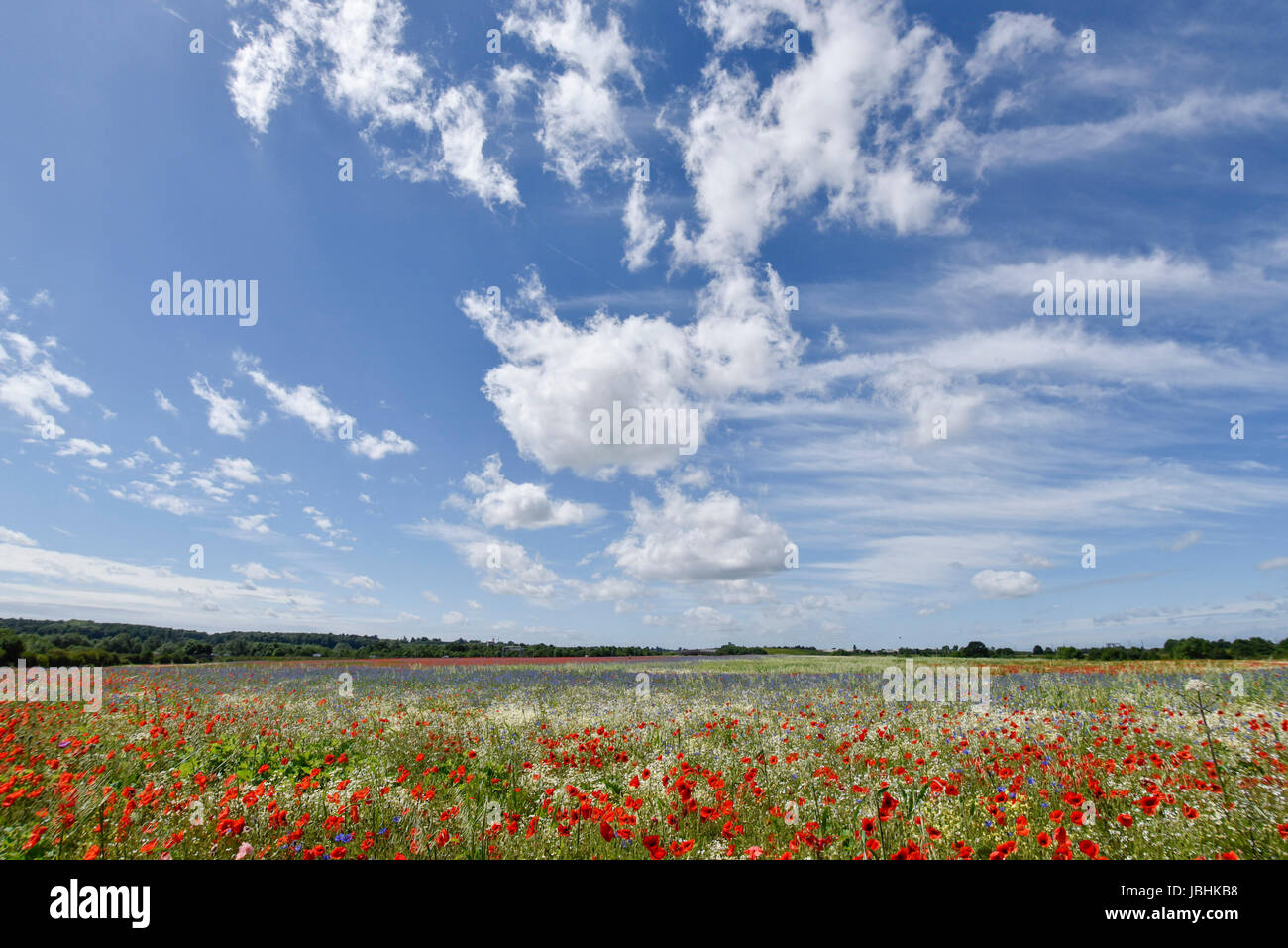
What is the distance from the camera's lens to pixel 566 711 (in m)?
12.3

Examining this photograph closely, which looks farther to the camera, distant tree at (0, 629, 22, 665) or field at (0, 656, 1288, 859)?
distant tree at (0, 629, 22, 665)

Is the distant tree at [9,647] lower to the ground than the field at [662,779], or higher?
lower

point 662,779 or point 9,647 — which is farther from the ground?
point 662,779

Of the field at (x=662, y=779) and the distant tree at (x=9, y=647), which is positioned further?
the distant tree at (x=9, y=647)

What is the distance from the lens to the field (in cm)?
501

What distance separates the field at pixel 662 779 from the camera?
5.01 m

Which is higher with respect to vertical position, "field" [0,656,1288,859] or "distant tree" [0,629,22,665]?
"field" [0,656,1288,859]

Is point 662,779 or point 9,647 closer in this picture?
point 662,779

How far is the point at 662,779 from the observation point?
6.81 meters

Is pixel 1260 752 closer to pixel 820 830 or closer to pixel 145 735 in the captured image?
pixel 820 830
